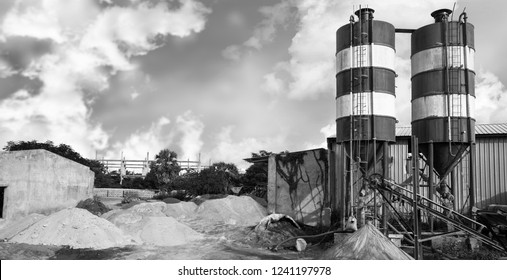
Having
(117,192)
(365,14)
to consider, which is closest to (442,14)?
(365,14)

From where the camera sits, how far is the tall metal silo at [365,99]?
62.4 feet

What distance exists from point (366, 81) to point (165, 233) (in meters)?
12.2

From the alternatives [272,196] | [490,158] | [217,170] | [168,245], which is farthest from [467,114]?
[217,170]

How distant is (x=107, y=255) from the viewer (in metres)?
16.9

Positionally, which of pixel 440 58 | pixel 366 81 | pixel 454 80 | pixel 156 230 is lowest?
pixel 156 230

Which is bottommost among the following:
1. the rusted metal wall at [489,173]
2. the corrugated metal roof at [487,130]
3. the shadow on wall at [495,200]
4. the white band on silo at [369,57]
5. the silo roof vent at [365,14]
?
the shadow on wall at [495,200]

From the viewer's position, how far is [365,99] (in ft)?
62.7

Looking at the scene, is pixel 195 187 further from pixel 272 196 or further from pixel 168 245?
pixel 168 245

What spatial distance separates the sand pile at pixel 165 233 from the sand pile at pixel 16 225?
6.57 m

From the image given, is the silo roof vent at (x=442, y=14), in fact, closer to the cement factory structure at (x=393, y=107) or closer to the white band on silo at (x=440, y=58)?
the cement factory structure at (x=393, y=107)

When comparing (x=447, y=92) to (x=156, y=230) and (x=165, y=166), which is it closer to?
(x=156, y=230)

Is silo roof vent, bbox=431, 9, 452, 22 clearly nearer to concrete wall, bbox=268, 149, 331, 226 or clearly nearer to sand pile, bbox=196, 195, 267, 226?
concrete wall, bbox=268, 149, 331, 226

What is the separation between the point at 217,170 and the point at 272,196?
768 inches

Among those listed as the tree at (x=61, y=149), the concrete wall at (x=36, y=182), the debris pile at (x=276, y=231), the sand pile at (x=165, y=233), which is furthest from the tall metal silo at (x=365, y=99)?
the tree at (x=61, y=149)
